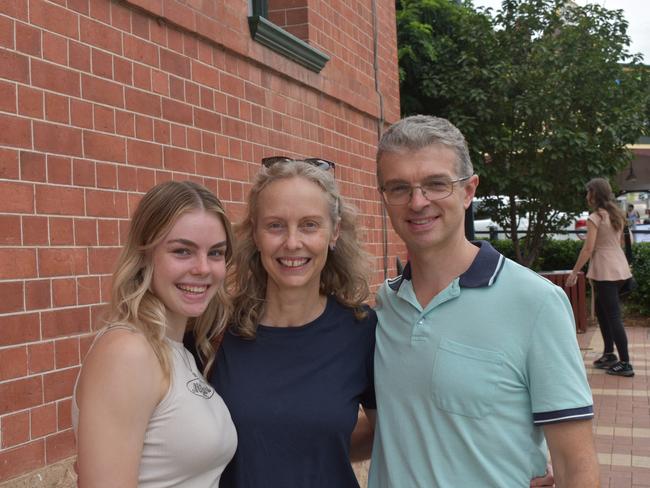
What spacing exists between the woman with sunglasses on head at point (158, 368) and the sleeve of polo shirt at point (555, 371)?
0.88m

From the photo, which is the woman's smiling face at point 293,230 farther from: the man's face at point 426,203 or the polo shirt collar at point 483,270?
the polo shirt collar at point 483,270

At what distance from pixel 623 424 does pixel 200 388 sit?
5379 millimetres

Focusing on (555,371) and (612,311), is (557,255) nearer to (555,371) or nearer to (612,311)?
(612,311)

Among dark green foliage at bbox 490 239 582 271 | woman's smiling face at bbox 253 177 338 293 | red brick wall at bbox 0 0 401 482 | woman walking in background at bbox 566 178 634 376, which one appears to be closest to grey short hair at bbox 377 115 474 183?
woman's smiling face at bbox 253 177 338 293

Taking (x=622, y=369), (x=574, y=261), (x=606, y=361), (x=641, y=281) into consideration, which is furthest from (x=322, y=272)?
(x=574, y=261)

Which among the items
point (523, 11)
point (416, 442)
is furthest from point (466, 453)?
point (523, 11)

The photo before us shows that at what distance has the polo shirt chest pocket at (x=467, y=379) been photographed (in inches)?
78.2

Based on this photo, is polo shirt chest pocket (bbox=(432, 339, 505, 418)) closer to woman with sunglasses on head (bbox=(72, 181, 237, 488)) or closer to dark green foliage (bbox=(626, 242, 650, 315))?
woman with sunglasses on head (bbox=(72, 181, 237, 488))

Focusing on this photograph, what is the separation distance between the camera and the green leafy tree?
11062 mm

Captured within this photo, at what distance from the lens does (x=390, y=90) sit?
707 cm

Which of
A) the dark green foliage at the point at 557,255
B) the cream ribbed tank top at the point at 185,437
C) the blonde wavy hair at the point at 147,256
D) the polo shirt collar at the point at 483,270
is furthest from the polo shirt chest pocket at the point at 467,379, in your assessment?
the dark green foliage at the point at 557,255

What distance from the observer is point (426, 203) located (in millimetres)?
2168

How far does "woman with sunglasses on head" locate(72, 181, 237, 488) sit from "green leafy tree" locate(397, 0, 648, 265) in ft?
29.2

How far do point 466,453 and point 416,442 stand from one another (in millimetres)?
148
